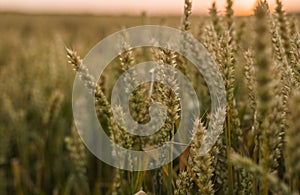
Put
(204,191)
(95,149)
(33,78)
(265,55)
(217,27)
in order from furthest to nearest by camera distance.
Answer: (33,78)
(95,149)
(217,27)
(204,191)
(265,55)

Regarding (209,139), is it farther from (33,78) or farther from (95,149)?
(33,78)

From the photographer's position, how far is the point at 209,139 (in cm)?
94

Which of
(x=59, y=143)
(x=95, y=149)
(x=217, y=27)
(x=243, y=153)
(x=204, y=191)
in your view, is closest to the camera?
(x=204, y=191)

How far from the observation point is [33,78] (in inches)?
114

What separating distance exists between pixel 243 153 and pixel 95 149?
0.94 metres

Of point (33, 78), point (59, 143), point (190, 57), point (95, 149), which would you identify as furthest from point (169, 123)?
point (33, 78)

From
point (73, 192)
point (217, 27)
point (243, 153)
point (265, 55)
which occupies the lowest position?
point (73, 192)

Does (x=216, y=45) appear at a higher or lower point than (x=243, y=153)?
higher

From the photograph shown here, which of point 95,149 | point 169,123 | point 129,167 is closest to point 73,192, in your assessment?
point 95,149

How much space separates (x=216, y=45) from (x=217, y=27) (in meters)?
0.30

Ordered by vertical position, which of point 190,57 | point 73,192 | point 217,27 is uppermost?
point 217,27

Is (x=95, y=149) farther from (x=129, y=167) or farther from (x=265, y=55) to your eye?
(x=265, y=55)

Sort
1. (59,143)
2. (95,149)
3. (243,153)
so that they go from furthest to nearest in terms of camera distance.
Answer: (59,143), (95,149), (243,153)

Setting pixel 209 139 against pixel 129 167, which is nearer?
pixel 209 139
